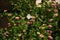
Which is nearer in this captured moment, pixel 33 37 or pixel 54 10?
pixel 33 37

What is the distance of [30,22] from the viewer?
4.86m

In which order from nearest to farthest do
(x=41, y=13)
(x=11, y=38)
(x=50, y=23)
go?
(x=11, y=38) < (x=50, y=23) < (x=41, y=13)

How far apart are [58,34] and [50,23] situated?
39 cm

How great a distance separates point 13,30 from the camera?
466 centimetres

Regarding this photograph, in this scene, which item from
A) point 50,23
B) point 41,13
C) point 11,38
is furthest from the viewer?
point 41,13

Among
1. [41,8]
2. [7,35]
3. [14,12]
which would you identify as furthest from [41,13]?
[7,35]

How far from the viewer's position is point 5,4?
5477 mm

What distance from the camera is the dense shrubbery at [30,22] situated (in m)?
4.53

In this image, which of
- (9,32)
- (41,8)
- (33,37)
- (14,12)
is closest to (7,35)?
(9,32)

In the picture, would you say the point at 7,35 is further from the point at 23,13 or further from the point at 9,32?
the point at 23,13

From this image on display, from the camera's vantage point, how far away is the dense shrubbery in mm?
4531

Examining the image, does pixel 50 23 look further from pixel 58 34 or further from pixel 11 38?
pixel 11 38

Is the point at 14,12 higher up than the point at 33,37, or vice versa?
the point at 14,12

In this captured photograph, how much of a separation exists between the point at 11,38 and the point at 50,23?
3.28ft
